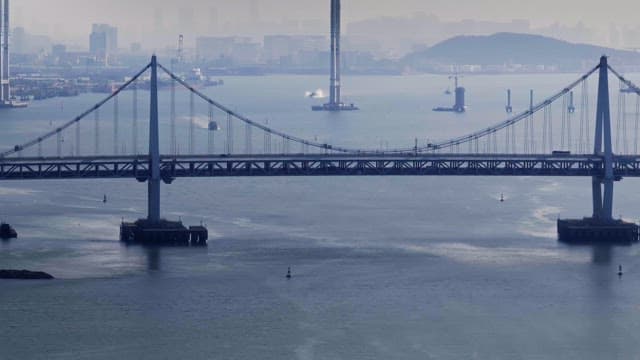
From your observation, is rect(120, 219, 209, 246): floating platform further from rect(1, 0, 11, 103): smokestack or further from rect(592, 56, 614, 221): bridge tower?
rect(1, 0, 11, 103): smokestack

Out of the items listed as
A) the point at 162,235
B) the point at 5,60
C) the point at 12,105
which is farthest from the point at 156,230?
the point at 5,60

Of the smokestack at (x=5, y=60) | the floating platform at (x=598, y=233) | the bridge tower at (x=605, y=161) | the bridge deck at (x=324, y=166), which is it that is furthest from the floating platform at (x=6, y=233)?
the smokestack at (x=5, y=60)

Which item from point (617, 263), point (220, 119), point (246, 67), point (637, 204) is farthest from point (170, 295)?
point (246, 67)

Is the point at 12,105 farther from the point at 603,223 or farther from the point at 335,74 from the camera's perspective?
the point at 603,223

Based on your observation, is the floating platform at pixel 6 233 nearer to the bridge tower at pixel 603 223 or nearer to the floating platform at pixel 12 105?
the bridge tower at pixel 603 223

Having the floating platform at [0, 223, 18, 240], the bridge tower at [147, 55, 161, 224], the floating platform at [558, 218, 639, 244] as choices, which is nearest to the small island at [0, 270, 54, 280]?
the floating platform at [0, 223, 18, 240]

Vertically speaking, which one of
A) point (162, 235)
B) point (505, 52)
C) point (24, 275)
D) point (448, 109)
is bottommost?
point (24, 275)

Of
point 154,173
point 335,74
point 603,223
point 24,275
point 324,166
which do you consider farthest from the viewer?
point 335,74
